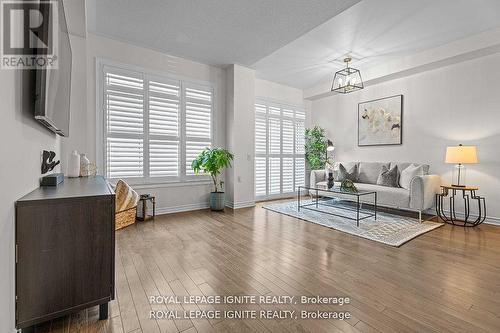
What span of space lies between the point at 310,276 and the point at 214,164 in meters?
2.76

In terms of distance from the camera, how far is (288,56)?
4.44 meters

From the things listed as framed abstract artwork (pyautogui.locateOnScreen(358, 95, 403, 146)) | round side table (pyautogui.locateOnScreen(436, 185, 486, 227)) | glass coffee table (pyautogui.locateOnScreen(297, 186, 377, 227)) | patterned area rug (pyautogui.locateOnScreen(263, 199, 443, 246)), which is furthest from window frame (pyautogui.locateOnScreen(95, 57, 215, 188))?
round side table (pyautogui.locateOnScreen(436, 185, 486, 227))

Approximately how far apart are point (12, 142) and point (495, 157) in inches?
219

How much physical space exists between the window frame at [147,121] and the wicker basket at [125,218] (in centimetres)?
59

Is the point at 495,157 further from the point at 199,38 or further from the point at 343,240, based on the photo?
the point at 199,38

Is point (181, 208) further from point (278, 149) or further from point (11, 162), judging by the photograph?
point (11, 162)

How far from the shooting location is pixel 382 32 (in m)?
3.49

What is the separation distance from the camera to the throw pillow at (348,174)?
5.12 metres

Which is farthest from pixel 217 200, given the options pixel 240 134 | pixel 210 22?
pixel 210 22

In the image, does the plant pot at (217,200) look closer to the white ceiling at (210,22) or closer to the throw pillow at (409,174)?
the white ceiling at (210,22)

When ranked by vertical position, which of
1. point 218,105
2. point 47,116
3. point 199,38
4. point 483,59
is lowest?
point 47,116

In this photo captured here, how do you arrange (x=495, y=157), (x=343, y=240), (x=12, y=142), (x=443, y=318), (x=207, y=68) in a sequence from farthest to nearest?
1. (x=207, y=68)
2. (x=495, y=157)
3. (x=343, y=240)
4. (x=443, y=318)
5. (x=12, y=142)

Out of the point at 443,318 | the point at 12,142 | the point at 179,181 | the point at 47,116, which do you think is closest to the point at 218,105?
the point at 179,181

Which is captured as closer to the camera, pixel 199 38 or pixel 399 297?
pixel 399 297
